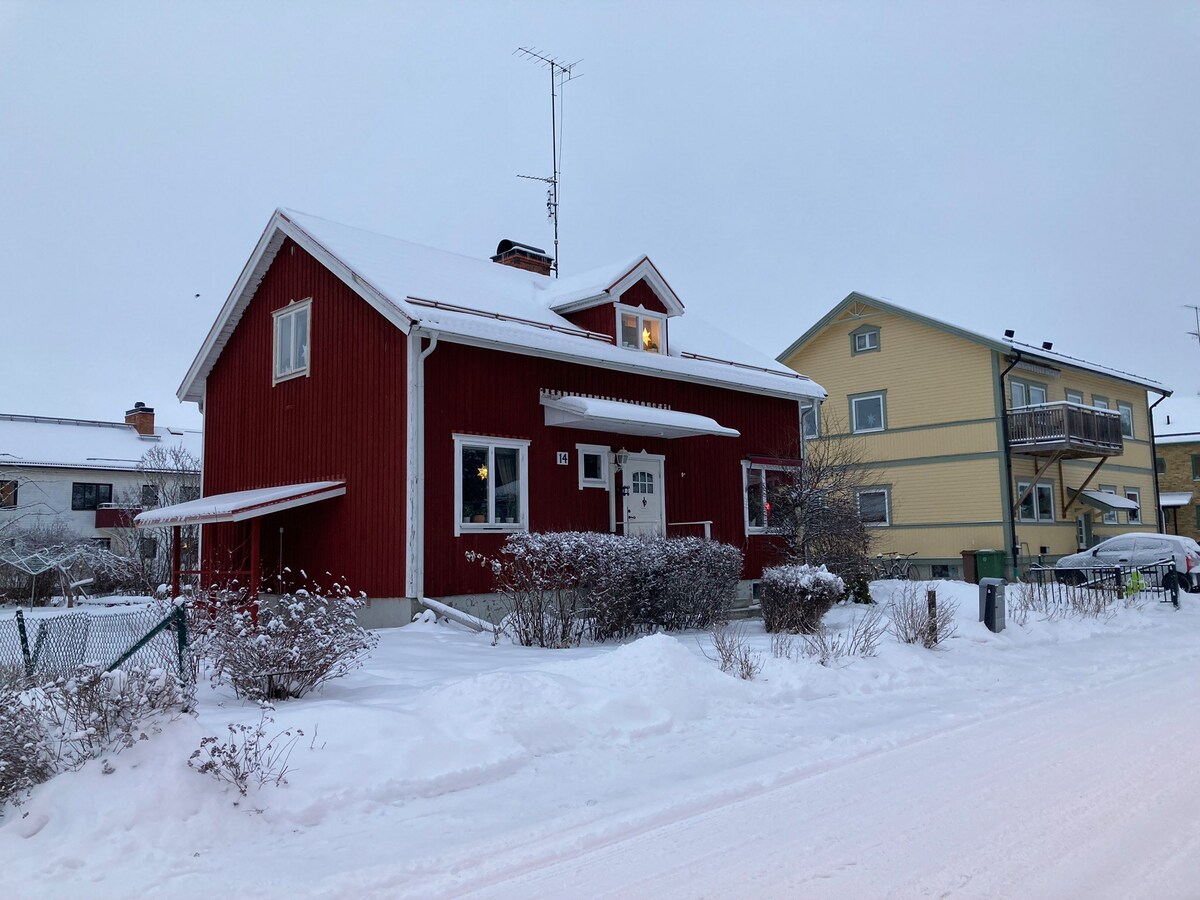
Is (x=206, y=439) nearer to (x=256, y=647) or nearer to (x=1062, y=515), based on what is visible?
(x=256, y=647)

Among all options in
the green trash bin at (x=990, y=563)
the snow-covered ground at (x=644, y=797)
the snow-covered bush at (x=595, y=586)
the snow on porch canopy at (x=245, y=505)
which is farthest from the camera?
the green trash bin at (x=990, y=563)

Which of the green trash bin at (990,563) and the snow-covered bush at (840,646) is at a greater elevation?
the green trash bin at (990,563)

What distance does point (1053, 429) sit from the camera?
30.1 m

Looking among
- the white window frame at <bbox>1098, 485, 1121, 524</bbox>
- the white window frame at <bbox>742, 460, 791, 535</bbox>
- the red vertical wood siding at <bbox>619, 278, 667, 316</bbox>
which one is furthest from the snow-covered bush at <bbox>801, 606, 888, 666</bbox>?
the white window frame at <bbox>1098, 485, 1121, 524</bbox>

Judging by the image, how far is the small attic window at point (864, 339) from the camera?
34.3 m

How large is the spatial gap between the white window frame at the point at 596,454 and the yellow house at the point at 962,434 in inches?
497

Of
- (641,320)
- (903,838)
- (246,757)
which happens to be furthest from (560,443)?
(903,838)

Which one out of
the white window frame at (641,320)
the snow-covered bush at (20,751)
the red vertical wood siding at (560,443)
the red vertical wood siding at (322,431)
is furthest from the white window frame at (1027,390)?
the snow-covered bush at (20,751)

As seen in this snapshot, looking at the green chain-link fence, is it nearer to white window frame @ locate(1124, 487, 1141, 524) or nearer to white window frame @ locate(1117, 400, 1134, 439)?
white window frame @ locate(1124, 487, 1141, 524)

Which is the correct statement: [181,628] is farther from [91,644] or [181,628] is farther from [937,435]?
[937,435]

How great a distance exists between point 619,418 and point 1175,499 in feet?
129

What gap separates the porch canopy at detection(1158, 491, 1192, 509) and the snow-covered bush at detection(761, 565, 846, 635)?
37.3 meters

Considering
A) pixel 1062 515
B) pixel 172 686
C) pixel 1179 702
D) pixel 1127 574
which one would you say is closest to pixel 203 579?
pixel 172 686

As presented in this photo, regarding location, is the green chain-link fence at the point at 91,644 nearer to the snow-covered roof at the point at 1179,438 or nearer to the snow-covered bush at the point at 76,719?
the snow-covered bush at the point at 76,719
